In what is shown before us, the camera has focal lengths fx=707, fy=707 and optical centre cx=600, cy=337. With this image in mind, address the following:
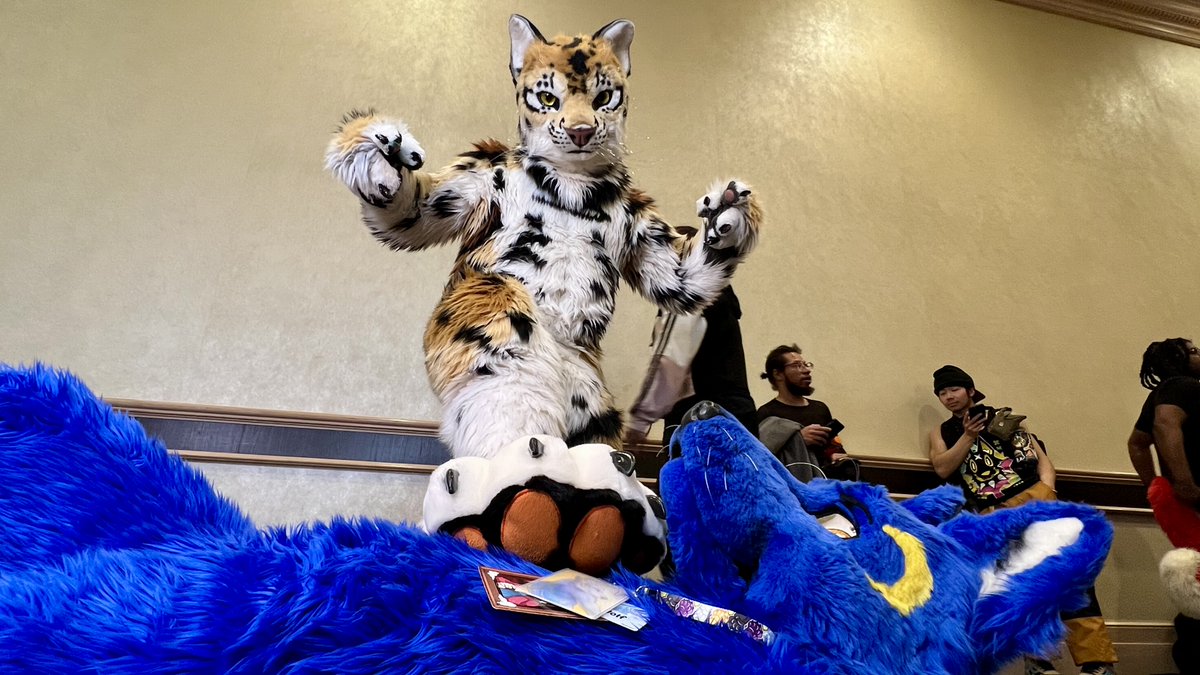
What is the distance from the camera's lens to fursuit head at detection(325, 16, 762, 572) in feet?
2.76

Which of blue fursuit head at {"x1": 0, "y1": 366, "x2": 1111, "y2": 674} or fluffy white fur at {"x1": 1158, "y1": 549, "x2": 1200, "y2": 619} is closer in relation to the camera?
blue fursuit head at {"x1": 0, "y1": 366, "x2": 1111, "y2": 674}

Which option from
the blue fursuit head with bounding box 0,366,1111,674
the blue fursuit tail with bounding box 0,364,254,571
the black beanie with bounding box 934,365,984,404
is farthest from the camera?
the black beanie with bounding box 934,365,984,404

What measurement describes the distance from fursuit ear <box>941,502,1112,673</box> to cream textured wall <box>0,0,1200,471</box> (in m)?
1.88

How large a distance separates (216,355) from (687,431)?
2.03 meters

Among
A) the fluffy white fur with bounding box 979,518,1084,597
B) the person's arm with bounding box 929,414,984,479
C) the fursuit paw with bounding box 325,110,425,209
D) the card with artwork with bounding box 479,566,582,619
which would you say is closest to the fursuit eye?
the fluffy white fur with bounding box 979,518,1084,597

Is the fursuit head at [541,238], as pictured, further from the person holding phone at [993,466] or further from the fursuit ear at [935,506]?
the person holding phone at [993,466]

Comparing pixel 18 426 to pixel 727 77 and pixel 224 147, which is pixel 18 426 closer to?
pixel 224 147

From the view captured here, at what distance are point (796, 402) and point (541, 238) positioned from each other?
A: 57.9 inches

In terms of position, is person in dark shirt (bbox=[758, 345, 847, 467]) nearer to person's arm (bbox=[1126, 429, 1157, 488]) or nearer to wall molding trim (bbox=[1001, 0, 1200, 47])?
person's arm (bbox=[1126, 429, 1157, 488])

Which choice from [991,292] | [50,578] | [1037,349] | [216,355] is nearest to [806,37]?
[991,292]

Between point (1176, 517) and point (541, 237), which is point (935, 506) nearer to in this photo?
point (541, 237)

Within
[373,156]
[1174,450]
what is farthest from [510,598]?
[1174,450]

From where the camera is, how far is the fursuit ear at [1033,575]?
51 cm

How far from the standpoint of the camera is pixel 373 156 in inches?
34.6
